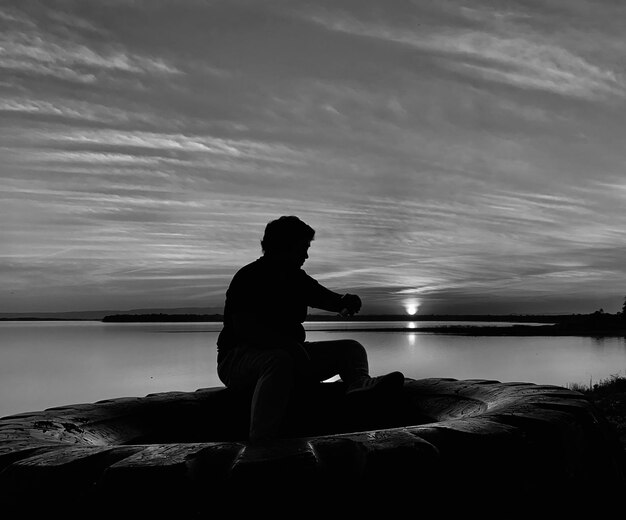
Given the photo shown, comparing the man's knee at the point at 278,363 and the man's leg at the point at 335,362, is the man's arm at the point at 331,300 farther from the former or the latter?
the man's knee at the point at 278,363

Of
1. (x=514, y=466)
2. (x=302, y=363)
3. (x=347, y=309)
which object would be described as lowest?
(x=514, y=466)

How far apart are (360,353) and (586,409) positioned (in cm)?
109

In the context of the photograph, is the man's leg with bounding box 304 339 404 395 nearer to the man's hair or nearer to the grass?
the man's hair

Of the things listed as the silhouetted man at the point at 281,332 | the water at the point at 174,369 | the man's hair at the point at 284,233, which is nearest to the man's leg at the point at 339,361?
the silhouetted man at the point at 281,332

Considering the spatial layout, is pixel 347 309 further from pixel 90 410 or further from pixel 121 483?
pixel 121 483

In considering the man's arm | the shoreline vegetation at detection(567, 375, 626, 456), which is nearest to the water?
the shoreline vegetation at detection(567, 375, 626, 456)

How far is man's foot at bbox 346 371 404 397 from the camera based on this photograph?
96.9 inches

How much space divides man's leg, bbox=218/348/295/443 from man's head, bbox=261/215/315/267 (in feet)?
1.72

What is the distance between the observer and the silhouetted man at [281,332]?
2.31 metres

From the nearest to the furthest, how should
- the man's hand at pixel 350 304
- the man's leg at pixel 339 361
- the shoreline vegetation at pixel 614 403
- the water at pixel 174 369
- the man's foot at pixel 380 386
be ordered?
the man's foot at pixel 380 386 < the man's leg at pixel 339 361 < the man's hand at pixel 350 304 < the shoreline vegetation at pixel 614 403 < the water at pixel 174 369

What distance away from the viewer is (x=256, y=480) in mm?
1361

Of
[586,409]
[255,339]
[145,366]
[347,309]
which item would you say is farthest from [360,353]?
[145,366]

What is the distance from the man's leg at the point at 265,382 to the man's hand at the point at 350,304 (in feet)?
2.15

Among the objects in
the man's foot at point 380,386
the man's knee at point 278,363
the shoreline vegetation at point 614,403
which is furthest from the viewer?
the shoreline vegetation at point 614,403
